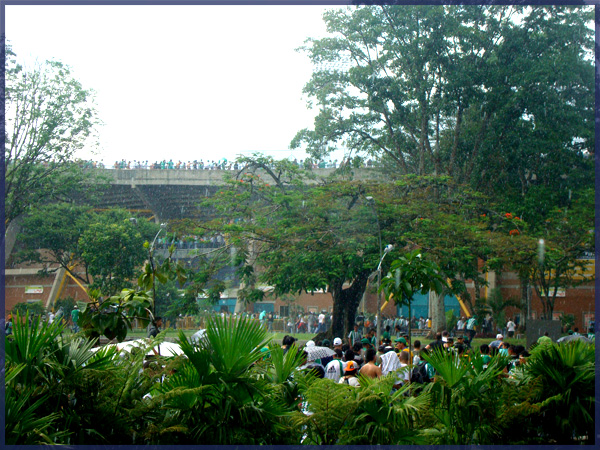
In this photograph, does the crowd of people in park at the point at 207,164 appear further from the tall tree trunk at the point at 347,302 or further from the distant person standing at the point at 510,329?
the distant person standing at the point at 510,329

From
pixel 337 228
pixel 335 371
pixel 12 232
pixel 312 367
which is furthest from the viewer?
pixel 12 232

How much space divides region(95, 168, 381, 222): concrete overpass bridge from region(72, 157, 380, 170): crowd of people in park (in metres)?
0.50

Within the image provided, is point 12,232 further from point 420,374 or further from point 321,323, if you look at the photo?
point 420,374

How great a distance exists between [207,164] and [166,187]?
8.17ft

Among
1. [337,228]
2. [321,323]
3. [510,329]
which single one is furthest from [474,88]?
[321,323]

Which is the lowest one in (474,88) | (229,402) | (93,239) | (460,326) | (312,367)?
Result: (460,326)

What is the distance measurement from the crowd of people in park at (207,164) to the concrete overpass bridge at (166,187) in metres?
0.50

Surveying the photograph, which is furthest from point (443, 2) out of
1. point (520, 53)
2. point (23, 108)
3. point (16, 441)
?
point (16, 441)

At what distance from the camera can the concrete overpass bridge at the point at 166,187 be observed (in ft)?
98.7

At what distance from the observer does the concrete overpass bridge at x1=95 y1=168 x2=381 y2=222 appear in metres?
30.1

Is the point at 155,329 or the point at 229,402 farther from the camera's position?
the point at 155,329

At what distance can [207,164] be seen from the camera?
1294 inches

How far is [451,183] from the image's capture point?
2331 cm

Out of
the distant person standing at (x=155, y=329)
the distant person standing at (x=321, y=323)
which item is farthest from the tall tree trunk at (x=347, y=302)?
the distant person standing at (x=155, y=329)
